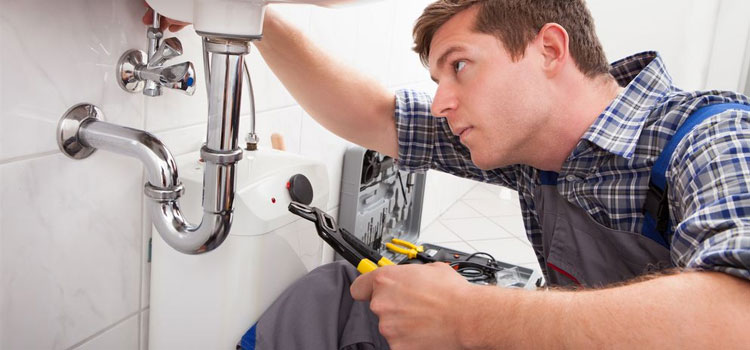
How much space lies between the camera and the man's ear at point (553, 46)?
1.04m

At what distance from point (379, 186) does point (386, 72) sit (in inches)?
14.5

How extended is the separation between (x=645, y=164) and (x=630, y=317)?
359mm

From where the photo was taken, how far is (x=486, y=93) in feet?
3.37

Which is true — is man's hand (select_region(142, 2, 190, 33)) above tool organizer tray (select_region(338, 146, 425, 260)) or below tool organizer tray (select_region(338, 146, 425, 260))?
above

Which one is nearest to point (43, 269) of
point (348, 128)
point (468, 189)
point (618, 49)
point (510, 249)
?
point (348, 128)

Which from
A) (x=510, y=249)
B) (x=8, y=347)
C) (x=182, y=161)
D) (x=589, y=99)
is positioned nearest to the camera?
(x=8, y=347)

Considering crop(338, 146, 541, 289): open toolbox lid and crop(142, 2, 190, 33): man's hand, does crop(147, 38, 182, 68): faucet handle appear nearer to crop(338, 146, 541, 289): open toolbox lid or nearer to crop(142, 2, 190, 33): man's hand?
crop(142, 2, 190, 33): man's hand

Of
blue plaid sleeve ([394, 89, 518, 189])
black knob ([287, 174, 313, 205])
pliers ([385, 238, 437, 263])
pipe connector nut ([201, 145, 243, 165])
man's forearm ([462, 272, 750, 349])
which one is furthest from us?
pliers ([385, 238, 437, 263])

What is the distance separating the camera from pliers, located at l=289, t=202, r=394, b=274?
91cm

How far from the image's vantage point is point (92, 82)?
87cm

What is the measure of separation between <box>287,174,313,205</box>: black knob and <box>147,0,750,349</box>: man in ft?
0.64

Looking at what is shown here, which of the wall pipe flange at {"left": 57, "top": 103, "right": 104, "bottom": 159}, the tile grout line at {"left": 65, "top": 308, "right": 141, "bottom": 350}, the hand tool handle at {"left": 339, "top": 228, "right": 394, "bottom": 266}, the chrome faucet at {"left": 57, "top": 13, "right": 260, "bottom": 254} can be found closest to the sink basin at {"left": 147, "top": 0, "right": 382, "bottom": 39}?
the chrome faucet at {"left": 57, "top": 13, "right": 260, "bottom": 254}

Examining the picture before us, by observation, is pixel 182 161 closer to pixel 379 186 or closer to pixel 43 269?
pixel 43 269

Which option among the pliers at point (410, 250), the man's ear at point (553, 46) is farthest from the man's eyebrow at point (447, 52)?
the pliers at point (410, 250)
